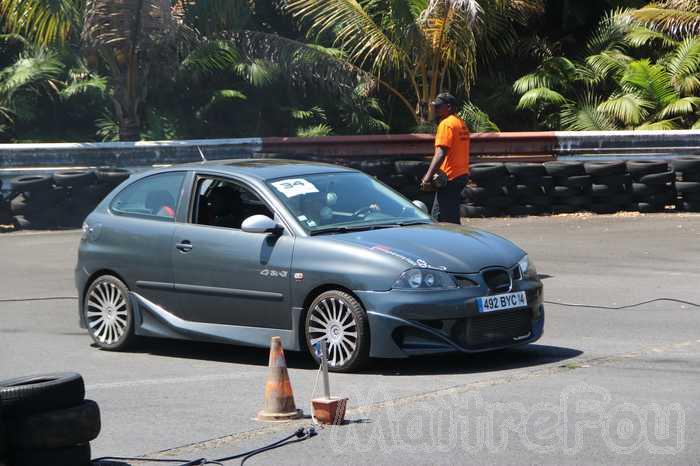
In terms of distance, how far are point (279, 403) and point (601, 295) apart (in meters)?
5.64

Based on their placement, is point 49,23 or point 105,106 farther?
point 105,106

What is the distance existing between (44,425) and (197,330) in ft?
11.7

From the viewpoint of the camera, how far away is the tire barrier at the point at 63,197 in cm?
1830

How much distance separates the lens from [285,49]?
901 inches

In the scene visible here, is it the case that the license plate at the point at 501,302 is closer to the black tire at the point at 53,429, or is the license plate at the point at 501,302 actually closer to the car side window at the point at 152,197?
the car side window at the point at 152,197

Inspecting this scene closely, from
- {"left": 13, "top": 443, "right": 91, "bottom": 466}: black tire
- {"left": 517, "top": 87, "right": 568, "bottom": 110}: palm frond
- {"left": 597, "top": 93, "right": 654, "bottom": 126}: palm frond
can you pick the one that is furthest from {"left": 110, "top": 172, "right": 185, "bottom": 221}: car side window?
{"left": 517, "top": 87, "right": 568, "bottom": 110}: palm frond

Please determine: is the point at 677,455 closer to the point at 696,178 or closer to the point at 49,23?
the point at 696,178

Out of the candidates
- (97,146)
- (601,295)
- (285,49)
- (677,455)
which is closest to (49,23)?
(97,146)

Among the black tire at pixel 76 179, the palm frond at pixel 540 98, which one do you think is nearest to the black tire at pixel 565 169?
the palm frond at pixel 540 98

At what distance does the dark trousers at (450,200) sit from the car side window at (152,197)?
3574 millimetres

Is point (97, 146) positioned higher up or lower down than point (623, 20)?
lower down

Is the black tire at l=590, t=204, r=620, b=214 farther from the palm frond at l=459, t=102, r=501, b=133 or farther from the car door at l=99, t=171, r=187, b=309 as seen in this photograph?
the car door at l=99, t=171, r=187, b=309

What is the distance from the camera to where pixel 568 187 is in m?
17.9

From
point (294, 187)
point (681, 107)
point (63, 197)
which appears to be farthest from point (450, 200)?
point (681, 107)
